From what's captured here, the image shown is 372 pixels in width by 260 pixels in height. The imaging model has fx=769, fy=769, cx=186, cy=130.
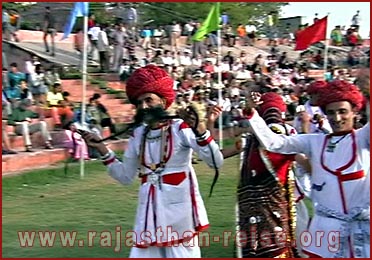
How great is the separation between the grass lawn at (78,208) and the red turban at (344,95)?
8.99 feet

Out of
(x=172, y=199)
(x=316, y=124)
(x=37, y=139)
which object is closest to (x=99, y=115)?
(x=37, y=139)

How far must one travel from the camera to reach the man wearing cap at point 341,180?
15.6 ft

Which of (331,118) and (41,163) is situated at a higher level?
(331,118)

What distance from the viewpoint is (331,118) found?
4941mm

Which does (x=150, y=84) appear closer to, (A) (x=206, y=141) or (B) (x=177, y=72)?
(A) (x=206, y=141)

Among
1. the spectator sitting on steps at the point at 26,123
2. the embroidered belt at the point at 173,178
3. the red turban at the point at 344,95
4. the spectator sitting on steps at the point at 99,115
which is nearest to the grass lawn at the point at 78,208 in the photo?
the spectator sitting on steps at the point at 99,115

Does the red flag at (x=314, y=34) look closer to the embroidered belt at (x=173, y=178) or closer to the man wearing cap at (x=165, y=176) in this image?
the man wearing cap at (x=165, y=176)

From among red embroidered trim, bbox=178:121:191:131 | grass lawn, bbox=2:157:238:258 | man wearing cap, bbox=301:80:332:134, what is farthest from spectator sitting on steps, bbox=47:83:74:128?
red embroidered trim, bbox=178:121:191:131

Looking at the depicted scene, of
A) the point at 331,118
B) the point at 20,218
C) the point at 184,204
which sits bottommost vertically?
the point at 20,218

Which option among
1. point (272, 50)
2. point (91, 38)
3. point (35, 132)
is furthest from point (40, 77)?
point (272, 50)

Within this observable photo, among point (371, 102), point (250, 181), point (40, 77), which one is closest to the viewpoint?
point (371, 102)

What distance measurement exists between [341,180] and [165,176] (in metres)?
1.15

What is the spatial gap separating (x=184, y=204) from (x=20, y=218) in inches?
191

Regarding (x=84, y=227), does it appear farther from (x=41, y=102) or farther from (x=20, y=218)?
(x=41, y=102)
